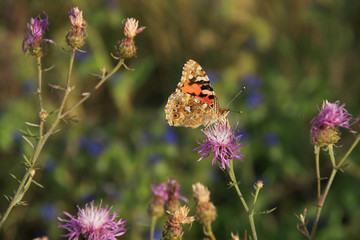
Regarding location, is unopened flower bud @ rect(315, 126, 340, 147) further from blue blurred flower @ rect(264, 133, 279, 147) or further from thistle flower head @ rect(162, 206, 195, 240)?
blue blurred flower @ rect(264, 133, 279, 147)

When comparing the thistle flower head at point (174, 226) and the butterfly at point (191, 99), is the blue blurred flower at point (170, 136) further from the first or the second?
the thistle flower head at point (174, 226)

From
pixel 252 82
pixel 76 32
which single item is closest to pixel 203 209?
pixel 76 32

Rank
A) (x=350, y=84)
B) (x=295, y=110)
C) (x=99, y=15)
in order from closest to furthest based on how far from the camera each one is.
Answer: (x=295, y=110), (x=99, y=15), (x=350, y=84)

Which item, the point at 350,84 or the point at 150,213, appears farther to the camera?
the point at 350,84

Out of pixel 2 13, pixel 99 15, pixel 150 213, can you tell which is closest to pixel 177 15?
pixel 99 15

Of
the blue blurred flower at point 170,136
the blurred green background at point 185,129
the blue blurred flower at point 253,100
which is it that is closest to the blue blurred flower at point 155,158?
the blurred green background at point 185,129

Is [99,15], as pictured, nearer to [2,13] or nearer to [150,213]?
[2,13]

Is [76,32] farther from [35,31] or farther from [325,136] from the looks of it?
[325,136]
